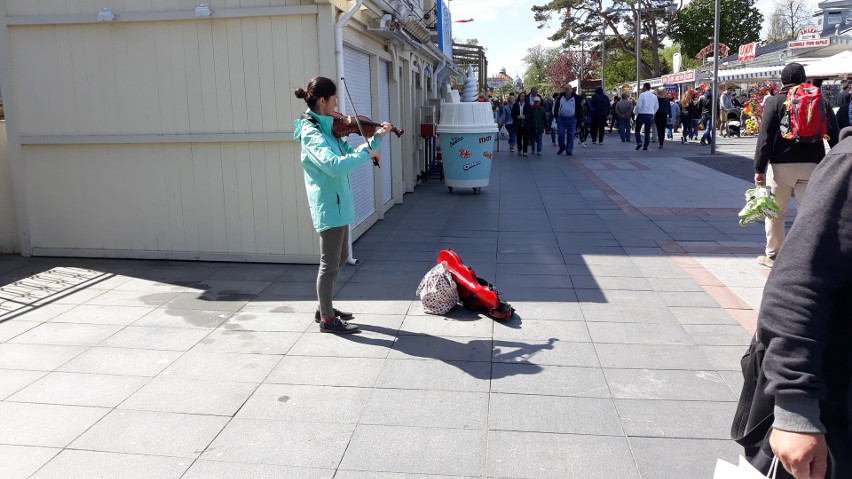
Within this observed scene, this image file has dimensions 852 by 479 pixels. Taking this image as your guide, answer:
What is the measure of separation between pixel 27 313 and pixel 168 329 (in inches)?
51.8

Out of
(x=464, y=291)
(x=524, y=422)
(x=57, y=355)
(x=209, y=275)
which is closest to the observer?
(x=524, y=422)

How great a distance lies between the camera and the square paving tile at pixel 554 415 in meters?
3.58

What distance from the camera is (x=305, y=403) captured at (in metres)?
3.90

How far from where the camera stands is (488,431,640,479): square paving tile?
10.4ft

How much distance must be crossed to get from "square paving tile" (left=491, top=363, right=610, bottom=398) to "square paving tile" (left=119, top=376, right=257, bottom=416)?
1453 mm

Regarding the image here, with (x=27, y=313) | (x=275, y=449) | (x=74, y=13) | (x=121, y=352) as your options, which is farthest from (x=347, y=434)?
(x=74, y=13)

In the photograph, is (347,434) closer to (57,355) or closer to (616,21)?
(57,355)

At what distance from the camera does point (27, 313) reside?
219 inches

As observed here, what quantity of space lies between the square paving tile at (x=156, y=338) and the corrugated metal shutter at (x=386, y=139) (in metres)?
5.11

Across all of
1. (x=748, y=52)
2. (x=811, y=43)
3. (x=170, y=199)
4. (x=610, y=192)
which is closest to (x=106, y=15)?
(x=170, y=199)

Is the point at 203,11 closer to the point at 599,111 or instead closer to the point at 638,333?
the point at 638,333

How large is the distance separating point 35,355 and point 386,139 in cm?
638

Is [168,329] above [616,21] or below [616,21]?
below

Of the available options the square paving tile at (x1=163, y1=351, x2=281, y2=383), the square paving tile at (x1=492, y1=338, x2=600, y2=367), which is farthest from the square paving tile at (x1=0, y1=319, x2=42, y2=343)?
the square paving tile at (x1=492, y1=338, x2=600, y2=367)
